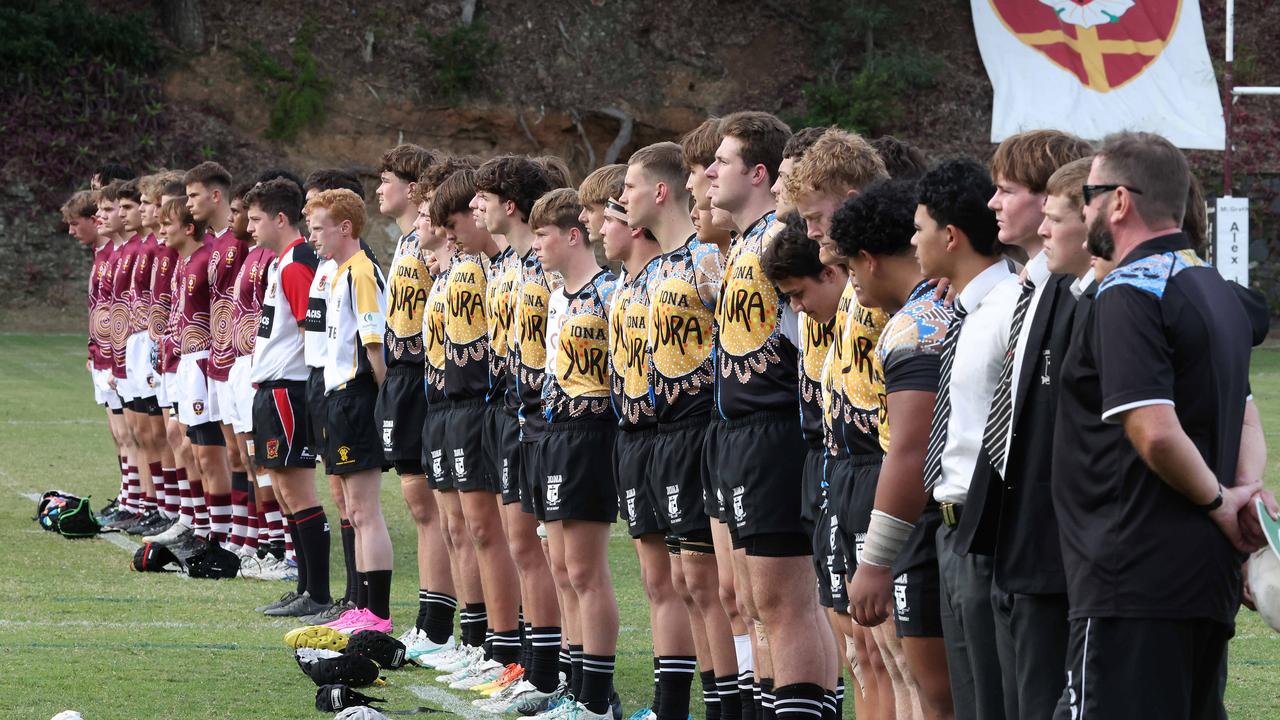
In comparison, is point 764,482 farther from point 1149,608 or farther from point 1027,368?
point 1149,608

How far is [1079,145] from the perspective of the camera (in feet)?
13.4

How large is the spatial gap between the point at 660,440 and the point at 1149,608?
8.49 feet

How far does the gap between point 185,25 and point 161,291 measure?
73.3ft

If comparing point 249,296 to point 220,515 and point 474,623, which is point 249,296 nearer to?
point 220,515

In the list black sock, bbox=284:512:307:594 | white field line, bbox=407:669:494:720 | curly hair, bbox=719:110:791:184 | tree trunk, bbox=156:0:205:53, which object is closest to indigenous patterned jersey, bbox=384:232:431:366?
black sock, bbox=284:512:307:594

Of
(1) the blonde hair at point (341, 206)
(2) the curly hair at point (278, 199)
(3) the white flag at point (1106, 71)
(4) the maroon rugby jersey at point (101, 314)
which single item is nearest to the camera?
(1) the blonde hair at point (341, 206)

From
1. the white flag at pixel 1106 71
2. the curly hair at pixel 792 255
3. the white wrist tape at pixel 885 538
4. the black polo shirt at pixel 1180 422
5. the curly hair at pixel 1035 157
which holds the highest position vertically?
the white flag at pixel 1106 71

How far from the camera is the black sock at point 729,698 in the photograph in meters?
5.86

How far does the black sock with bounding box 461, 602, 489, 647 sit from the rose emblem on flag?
2680 cm

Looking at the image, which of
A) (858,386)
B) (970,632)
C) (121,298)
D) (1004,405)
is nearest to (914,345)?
(1004,405)

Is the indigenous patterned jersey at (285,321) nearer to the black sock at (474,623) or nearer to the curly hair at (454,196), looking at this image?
the curly hair at (454,196)

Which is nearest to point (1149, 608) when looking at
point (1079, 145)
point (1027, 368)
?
point (1027, 368)

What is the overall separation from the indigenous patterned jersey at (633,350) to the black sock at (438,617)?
7.15 feet

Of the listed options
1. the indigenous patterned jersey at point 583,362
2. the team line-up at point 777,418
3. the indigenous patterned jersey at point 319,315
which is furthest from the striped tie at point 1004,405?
the indigenous patterned jersey at point 319,315
